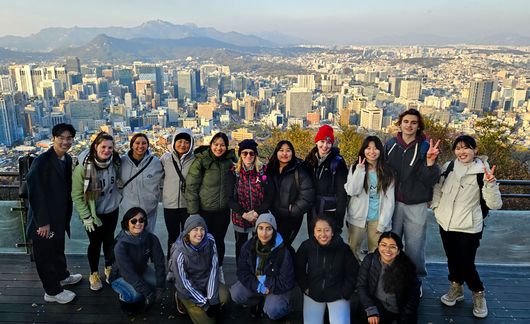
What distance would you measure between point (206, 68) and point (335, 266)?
11469 cm

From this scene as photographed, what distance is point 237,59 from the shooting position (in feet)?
441

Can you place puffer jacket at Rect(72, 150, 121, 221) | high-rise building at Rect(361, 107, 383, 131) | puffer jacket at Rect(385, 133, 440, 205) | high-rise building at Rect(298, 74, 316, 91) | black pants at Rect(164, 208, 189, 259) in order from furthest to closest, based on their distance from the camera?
high-rise building at Rect(298, 74, 316, 91) < high-rise building at Rect(361, 107, 383, 131) < black pants at Rect(164, 208, 189, 259) < puffer jacket at Rect(72, 150, 121, 221) < puffer jacket at Rect(385, 133, 440, 205)

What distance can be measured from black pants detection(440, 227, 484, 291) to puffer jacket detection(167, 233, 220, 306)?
1.60 metres

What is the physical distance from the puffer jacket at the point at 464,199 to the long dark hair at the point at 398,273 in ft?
1.51

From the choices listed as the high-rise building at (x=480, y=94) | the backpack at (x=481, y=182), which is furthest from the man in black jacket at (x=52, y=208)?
the high-rise building at (x=480, y=94)

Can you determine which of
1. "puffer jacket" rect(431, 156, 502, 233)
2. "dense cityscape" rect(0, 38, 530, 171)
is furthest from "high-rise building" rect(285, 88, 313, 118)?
"puffer jacket" rect(431, 156, 502, 233)

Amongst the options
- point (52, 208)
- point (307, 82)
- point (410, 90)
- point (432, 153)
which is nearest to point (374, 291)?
point (432, 153)

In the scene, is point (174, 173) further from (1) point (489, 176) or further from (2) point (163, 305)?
(1) point (489, 176)

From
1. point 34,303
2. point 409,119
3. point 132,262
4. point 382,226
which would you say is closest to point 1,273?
point 34,303

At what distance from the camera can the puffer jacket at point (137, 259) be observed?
2.54 metres

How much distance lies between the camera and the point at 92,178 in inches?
104

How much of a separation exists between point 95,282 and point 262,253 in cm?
132

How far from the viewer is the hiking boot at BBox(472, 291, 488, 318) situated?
259cm

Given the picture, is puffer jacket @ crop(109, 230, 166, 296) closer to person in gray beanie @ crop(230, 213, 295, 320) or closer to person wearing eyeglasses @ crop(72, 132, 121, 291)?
person wearing eyeglasses @ crop(72, 132, 121, 291)
